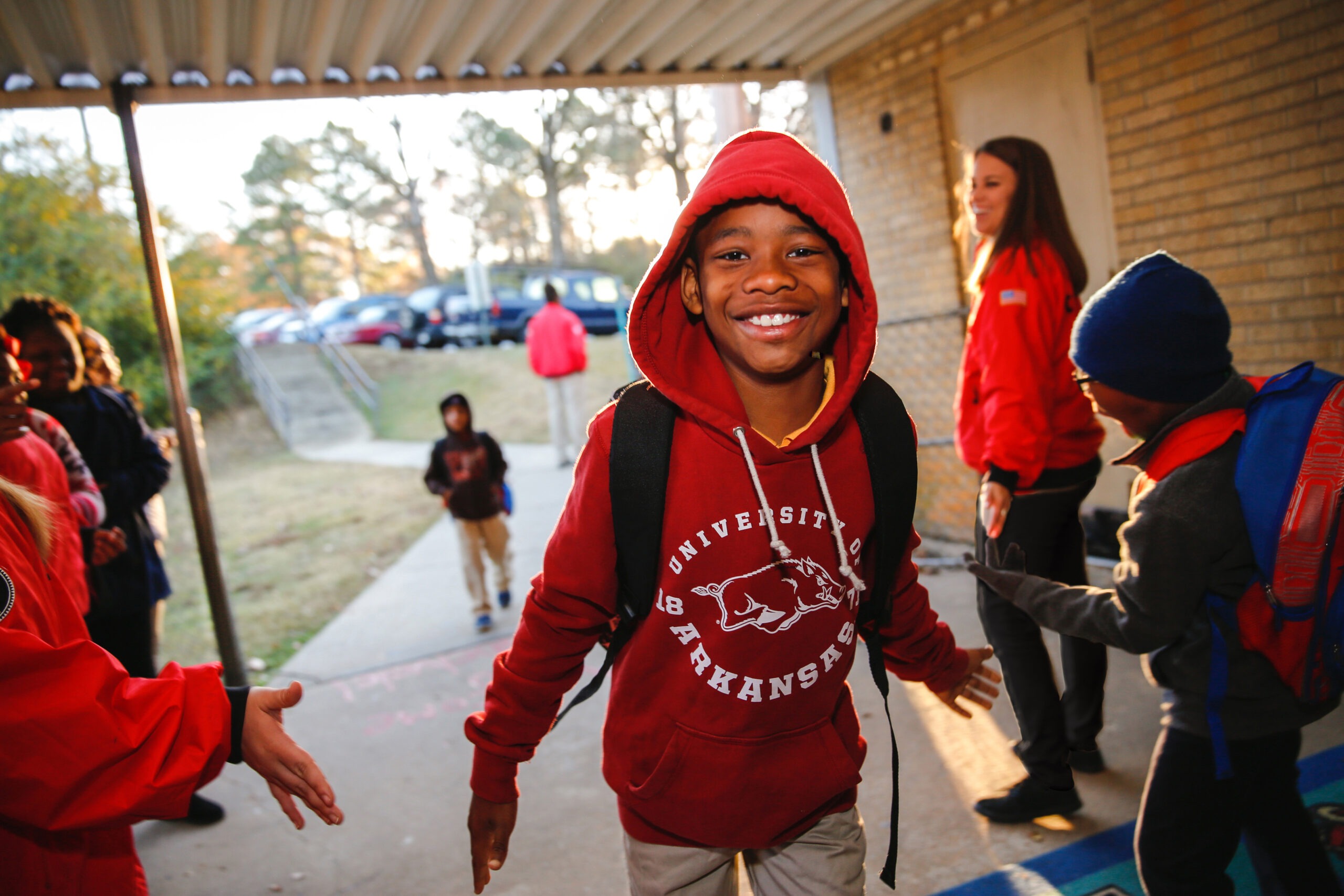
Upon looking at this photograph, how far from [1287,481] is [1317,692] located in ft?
1.54

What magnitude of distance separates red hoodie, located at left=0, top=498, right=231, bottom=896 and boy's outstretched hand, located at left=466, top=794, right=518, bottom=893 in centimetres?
54

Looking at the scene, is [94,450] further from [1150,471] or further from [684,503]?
[1150,471]

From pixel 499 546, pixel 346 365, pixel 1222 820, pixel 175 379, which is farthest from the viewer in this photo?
pixel 346 365

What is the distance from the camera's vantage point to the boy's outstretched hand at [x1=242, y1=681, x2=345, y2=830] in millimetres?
1507

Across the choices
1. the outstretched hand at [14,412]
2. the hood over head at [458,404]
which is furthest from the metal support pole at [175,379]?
the outstretched hand at [14,412]

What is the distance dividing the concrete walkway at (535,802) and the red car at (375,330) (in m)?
19.1

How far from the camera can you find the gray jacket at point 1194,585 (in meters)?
1.85

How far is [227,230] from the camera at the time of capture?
110ft

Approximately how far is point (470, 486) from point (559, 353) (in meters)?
5.12

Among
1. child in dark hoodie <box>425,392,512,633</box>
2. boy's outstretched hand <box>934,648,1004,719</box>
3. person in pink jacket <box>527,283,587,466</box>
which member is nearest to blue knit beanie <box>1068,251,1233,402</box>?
boy's outstretched hand <box>934,648,1004,719</box>

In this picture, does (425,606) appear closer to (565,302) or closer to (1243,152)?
(1243,152)

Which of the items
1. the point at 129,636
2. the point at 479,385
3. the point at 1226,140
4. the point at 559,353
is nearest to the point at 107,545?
the point at 129,636

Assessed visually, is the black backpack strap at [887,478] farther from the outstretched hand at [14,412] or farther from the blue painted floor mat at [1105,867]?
the outstretched hand at [14,412]

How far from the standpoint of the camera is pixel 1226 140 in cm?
438
